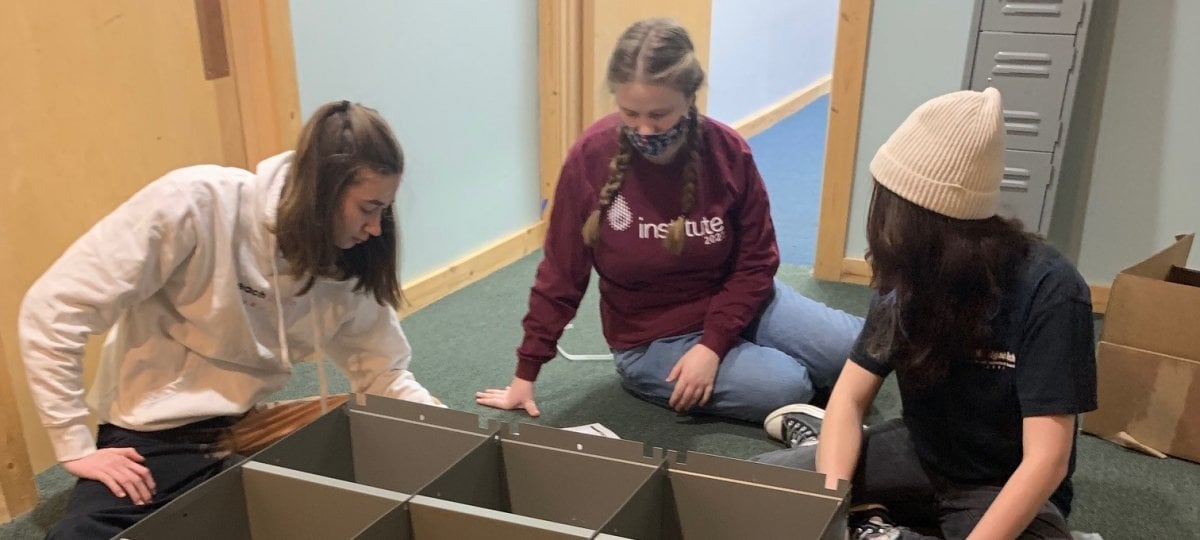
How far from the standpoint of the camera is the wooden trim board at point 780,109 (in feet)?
15.2

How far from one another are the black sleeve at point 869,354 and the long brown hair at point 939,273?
6 cm

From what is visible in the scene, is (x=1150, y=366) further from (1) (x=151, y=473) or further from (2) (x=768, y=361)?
(1) (x=151, y=473)

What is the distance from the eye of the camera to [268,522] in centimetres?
110

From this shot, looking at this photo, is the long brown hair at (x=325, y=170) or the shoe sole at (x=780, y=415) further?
the shoe sole at (x=780, y=415)

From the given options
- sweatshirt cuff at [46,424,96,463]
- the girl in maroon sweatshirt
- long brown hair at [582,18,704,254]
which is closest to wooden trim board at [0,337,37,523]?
sweatshirt cuff at [46,424,96,463]

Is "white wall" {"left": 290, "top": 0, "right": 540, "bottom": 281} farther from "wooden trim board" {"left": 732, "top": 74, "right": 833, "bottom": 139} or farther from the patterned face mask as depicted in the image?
"wooden trim board" {"left": 732, "top": 74, "right": 833, "bottom": 139}

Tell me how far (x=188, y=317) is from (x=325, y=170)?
0.33 metres

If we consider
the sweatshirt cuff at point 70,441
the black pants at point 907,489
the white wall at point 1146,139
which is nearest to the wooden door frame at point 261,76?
the sweatshirt cuff at point 70,441

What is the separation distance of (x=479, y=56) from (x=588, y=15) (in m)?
0.43

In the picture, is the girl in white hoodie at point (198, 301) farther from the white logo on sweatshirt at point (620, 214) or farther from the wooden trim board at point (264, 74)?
the wooden trim board at point (264, 74)

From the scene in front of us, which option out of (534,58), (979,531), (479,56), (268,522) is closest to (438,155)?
(479,56)

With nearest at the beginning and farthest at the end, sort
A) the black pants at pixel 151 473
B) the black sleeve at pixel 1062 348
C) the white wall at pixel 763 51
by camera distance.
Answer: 1. the black sleeve at pixel 1062 348
2. the black pants at pixel 151 473
3. the white wall at pixel 763 51

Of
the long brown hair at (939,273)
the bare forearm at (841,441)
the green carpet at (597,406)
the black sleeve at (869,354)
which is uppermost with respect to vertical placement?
the long brown hair at (939,273)

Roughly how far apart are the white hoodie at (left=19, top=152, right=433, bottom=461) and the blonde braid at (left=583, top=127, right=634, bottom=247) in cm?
41
